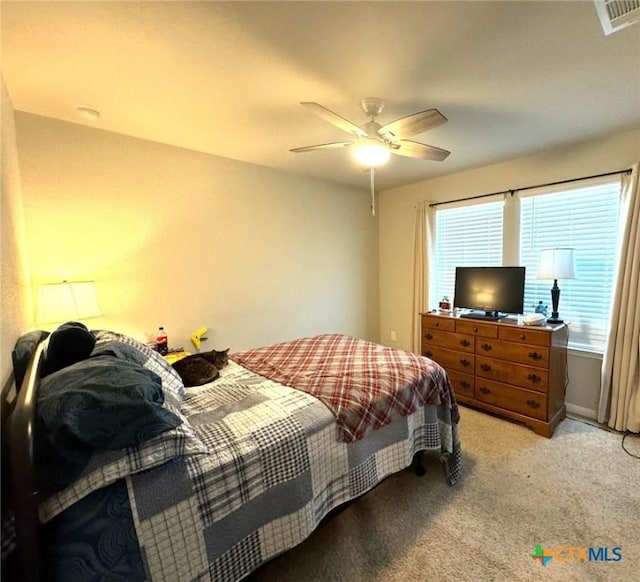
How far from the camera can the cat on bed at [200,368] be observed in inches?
77.5

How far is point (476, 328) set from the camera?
3006mm

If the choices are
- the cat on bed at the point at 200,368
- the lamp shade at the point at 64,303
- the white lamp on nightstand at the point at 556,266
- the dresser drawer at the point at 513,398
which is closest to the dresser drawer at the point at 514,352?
the dresser drawer at the point at 513,398

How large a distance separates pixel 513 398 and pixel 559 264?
1242mm

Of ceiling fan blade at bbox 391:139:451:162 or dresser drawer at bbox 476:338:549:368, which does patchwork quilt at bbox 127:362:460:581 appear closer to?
dresser drawer at bbox 476:338:549:368

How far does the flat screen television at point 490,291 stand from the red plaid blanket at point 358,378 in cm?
136

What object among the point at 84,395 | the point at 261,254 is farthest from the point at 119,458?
the point at 261,254

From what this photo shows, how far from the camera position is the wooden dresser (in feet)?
8.56

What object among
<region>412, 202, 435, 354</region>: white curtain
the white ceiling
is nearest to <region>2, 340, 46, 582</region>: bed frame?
the white ceiling

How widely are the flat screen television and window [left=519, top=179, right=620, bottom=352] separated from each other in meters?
0.37

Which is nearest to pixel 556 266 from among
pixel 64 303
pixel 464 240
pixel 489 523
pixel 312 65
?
pixel 464 240

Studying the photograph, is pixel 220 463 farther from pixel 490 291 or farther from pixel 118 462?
pixel 490 291

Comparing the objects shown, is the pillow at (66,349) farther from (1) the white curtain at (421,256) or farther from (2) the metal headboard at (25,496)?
(1) the white curtain at (421,256)

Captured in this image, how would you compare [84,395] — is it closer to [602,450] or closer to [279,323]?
[279,323]

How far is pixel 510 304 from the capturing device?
3008mm
